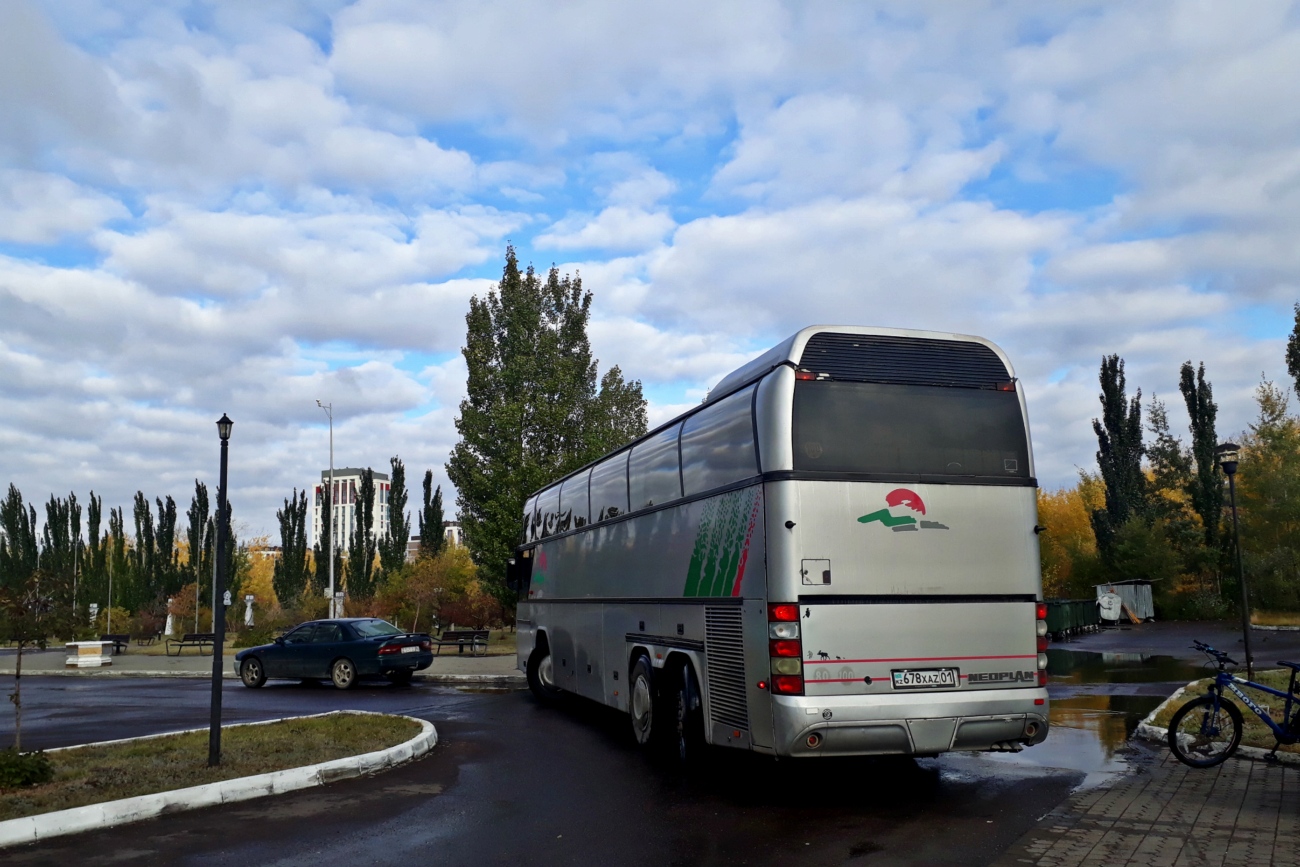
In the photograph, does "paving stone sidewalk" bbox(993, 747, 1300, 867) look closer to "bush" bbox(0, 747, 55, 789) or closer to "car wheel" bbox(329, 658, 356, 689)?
"bush" bbox(0, 747, 55, 789)

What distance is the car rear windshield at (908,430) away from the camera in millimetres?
8273

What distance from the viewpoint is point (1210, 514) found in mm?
47281

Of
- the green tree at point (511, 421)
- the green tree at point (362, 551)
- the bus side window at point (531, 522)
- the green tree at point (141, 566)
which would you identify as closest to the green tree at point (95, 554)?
the green tree at point (141, 566)

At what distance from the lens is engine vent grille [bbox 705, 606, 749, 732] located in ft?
28.2

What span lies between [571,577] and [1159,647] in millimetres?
22521

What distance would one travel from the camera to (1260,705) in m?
11.8

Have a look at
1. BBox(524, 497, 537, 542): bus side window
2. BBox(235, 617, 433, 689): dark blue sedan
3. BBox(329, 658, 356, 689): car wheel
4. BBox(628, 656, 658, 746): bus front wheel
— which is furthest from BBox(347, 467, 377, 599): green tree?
BBox(628, 656, 658, 746): bus front wheel

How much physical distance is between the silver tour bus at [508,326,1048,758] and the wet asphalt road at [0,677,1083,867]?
0.57 m

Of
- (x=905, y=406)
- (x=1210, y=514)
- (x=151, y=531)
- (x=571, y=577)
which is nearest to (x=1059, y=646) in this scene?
(x=1210, y=514)

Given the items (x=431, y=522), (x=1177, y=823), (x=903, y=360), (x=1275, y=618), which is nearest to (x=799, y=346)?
(x=903, y=360)

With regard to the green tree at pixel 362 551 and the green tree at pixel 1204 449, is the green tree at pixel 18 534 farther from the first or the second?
the green tree at pixel 1204 449

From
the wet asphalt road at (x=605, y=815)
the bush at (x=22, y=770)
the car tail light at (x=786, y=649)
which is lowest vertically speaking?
the wet asphalt road at (x=605, y=815)

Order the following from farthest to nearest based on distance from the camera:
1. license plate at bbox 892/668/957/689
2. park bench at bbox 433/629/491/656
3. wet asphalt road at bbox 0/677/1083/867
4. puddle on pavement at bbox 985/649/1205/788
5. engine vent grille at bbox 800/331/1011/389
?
1. park bench at bbox 433/629/491/656
2. puddle on pavement at bbox 985/649/1205/788
3. engine vent grille at bbox 800/331/1011/389
4. license plate at bbox 892/668/957/689
5. wet asphalt road at bbox 0/677/1083/867

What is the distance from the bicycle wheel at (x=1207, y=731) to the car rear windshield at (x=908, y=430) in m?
3.17
